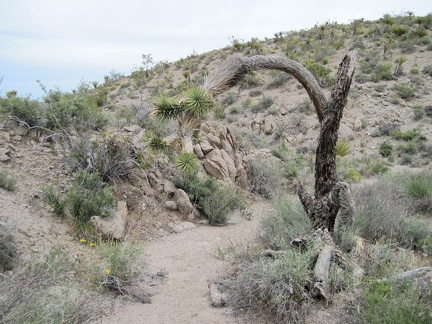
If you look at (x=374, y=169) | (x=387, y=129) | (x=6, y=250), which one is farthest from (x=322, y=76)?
(x=6, y=250)

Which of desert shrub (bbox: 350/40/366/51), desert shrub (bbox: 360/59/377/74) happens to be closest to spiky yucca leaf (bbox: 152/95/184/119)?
desert shrub (bbox: 360/59/377/74)

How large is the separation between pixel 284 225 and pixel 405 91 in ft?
65.3

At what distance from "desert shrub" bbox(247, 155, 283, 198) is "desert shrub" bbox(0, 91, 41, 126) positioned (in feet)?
20.4

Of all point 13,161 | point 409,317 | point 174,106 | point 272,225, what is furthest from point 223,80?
point 409,317

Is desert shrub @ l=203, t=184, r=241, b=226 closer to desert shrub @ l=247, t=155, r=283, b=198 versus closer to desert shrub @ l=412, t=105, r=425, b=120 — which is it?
desert shrub @ l=247, t=155, r=283, b=198

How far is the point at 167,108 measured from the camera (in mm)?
9359

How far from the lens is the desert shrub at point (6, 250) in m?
5.07

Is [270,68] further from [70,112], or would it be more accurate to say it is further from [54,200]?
[70,112]

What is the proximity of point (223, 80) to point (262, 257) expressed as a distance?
3988mm

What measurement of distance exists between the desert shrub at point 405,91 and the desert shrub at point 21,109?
20.8 m

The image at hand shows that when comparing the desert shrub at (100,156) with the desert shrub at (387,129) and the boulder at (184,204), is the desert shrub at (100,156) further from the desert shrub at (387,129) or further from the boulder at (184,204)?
the desert shrub at (387,129)

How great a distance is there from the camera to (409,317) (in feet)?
10.8

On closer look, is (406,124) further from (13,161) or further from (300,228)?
(13,161)

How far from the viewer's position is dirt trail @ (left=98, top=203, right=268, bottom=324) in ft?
15.4
